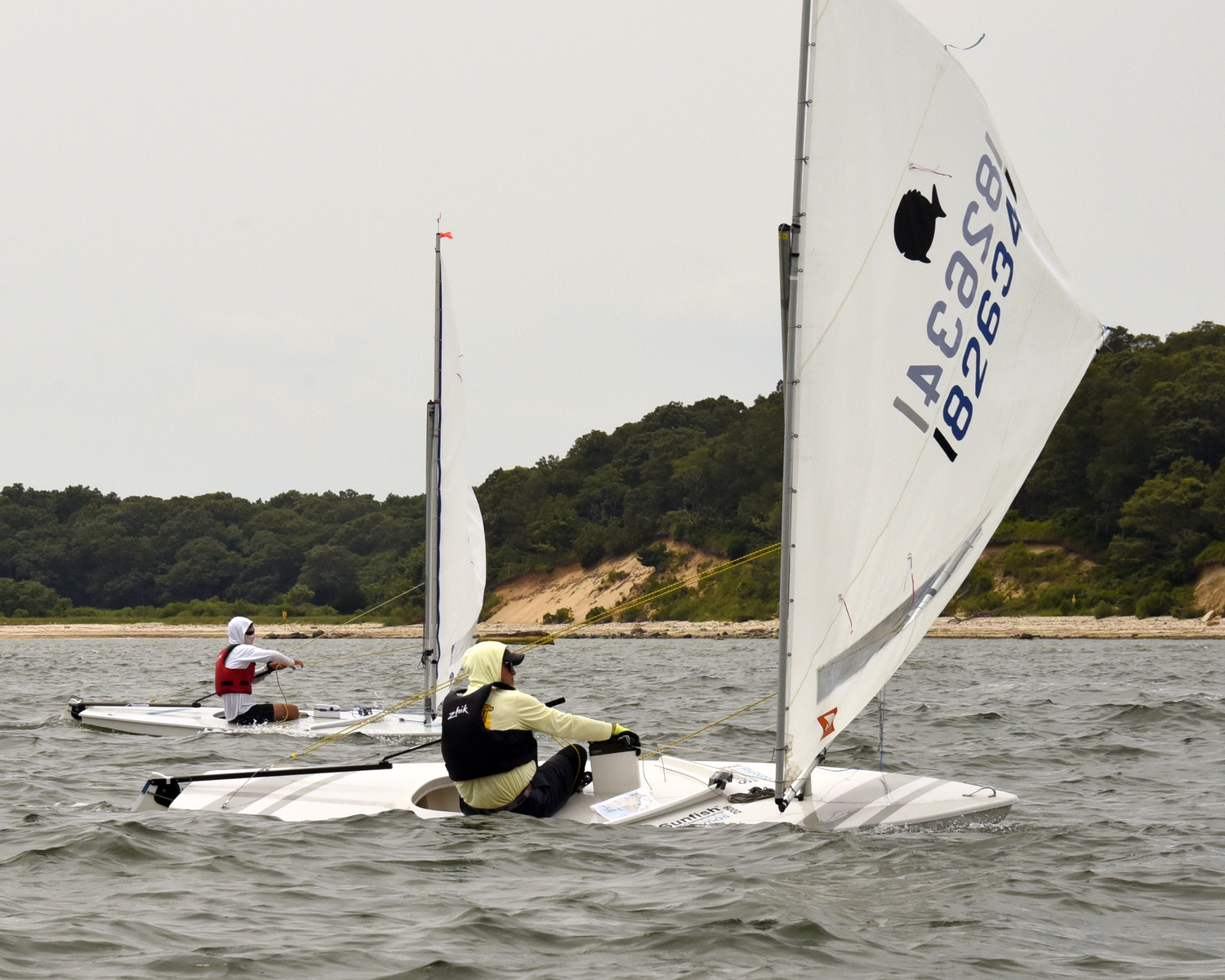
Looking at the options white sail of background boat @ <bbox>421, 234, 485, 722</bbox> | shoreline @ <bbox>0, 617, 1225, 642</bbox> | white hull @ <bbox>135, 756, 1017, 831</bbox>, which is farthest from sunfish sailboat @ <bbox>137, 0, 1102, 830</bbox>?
shoreline @ <bbox>0, 617, 1225, 642</bbox>

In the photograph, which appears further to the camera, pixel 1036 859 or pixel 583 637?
pixel 583 637

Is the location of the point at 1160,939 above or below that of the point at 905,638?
below

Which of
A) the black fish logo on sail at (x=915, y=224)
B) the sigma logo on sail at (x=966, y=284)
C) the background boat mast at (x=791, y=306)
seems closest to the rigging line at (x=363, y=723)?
the background boat mast at (x=791, y=306)

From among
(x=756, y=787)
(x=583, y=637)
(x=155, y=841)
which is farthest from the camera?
(x=583, y=637)

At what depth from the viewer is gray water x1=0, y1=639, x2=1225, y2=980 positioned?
15.7ft

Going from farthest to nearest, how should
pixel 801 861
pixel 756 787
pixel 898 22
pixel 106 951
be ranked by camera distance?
pixel 756 787, pixel 801 861, pixel 898 22, pixel 106 951

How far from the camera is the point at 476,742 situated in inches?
282

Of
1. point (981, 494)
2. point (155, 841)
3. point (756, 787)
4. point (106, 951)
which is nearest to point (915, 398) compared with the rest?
point (981, 494)

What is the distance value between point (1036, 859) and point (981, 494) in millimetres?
1910

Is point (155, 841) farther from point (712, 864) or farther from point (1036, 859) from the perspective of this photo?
point (1036, 859)

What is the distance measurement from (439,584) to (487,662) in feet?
22.4

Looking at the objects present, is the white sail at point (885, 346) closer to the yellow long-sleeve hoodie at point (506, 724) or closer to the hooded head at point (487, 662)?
the yellow long-sleeve hoodie at point (506, 724)

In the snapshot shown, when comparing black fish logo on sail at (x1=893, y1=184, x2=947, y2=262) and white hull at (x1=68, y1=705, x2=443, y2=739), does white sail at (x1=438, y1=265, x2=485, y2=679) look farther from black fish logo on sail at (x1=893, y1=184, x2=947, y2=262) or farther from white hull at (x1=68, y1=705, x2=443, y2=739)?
black fish logo on sail at (x1=893, y1=184, x2=947, y2=262)

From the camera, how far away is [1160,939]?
5.08 metres
